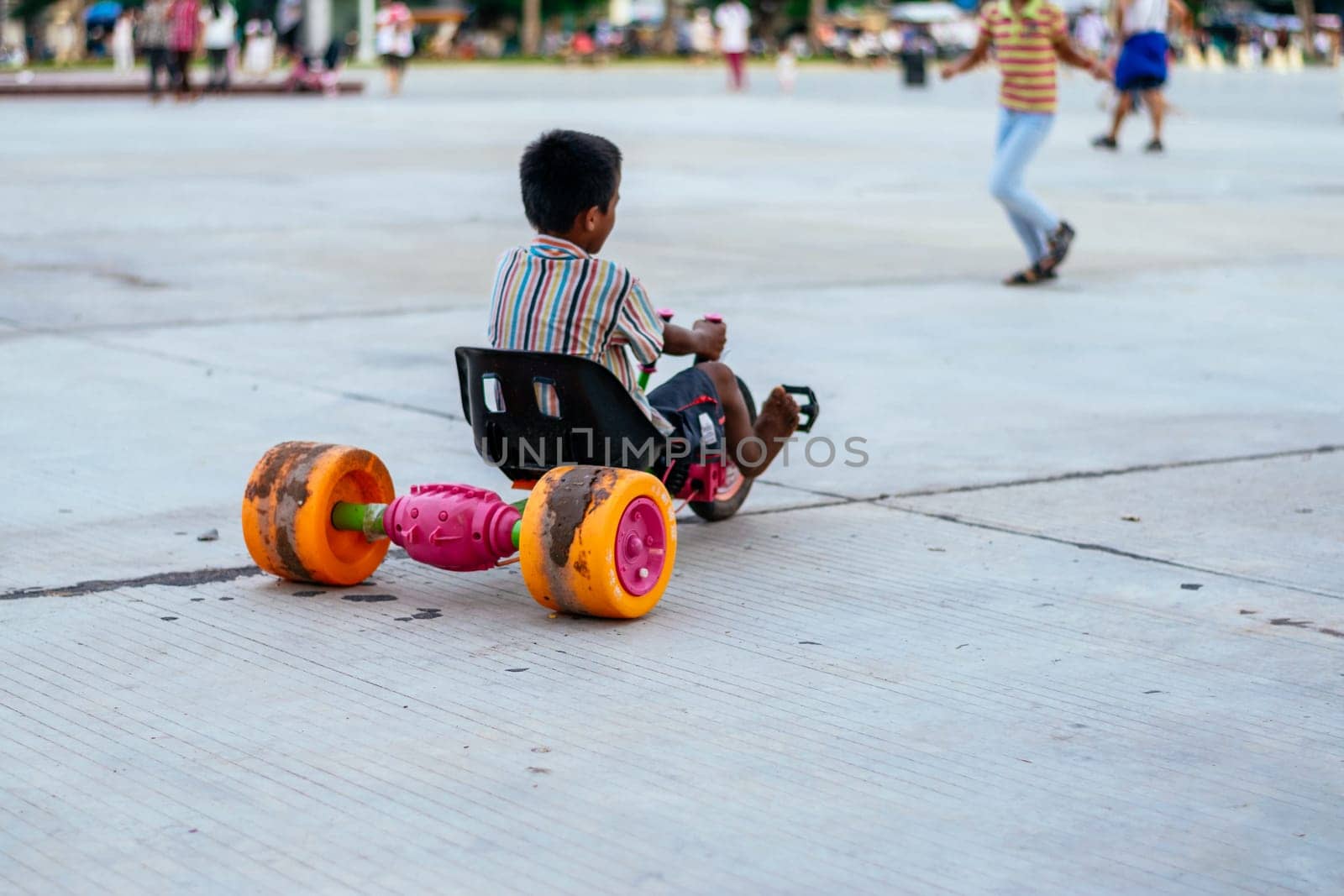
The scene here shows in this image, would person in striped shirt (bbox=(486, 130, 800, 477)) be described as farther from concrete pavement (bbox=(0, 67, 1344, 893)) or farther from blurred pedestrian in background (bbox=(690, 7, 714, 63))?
blurred pedestrian in background (bbox=(690, 7, 714, 63))

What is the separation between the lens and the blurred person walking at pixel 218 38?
30.4 metres

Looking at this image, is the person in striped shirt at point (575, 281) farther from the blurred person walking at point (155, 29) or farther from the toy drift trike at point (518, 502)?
the blurred person walking at point (155, 29)

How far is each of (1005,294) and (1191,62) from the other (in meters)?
51.8

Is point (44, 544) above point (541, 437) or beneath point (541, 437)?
beneath

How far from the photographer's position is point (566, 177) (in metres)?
4.66

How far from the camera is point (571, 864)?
3.12 metres

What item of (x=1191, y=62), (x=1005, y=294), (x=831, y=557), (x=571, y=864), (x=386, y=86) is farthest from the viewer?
(x=1191, y=62)

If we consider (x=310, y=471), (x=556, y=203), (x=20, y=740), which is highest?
(x=556, y=203)

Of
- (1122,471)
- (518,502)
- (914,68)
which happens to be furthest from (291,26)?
(518,502)

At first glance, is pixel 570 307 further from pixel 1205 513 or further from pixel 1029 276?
pixel 1029 276

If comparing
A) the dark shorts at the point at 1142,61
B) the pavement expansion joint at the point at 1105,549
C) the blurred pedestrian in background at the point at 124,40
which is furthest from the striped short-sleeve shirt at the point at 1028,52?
the blurred pedestrian in background at the point at 124,40

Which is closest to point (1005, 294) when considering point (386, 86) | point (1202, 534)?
point (1202, 534)

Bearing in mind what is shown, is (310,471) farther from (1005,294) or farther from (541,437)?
(1005,294)

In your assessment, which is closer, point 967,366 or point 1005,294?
point 967,366
